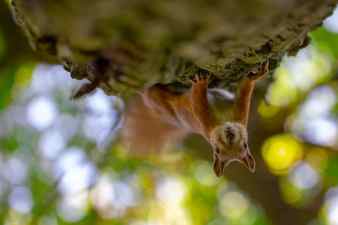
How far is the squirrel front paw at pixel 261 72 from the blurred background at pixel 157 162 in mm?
916

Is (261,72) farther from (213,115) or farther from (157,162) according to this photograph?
(157,162)

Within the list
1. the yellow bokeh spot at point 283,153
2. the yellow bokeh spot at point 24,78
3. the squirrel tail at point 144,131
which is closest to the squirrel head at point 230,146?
the squirrel tail at point 144,131

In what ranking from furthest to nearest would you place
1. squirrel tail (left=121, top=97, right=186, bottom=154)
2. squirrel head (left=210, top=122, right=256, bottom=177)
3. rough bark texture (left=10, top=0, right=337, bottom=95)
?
1. squirrel tail (left=121, top=97, right=186, bottom=154)
2. squirrel head (left=210, top=122, right=256, bottom=177)
3. rough bark texture (left=10, top=0, right=337, bottom=95)

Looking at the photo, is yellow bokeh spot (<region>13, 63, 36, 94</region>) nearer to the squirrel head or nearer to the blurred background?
the blurred background

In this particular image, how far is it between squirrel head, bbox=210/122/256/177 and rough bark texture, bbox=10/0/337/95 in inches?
4.6

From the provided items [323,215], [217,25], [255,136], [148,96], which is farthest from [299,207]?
[217,25]

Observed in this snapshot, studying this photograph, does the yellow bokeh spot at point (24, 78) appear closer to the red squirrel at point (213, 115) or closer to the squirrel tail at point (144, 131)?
the squirrel tail at point (144, 131)

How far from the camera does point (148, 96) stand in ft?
3.13

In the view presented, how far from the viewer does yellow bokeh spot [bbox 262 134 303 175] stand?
2246 mm

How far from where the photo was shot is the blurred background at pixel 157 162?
2.09 meters

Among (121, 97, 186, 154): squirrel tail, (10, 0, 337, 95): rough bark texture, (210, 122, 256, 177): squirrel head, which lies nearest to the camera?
(10, 0, 337, 95): rough bark texture

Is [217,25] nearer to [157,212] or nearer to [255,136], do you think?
[255,136]

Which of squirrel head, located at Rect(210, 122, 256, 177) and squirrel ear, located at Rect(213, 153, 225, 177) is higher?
squirrel head, located at Rect(210, 122, 256, 177)

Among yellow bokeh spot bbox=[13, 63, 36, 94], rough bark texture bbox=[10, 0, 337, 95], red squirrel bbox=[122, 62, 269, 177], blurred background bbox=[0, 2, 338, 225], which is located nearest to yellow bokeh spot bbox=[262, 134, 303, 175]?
blurred background bbox=[0, 2, 338, 225]
